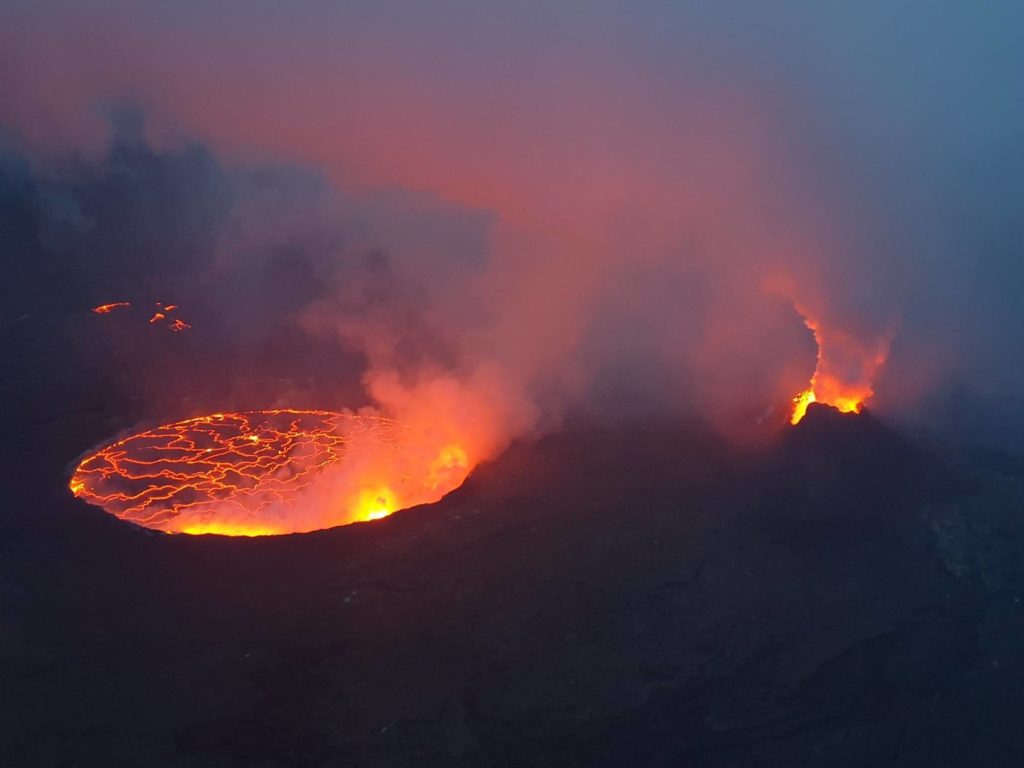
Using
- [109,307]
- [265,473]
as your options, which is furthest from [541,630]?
[109,307]

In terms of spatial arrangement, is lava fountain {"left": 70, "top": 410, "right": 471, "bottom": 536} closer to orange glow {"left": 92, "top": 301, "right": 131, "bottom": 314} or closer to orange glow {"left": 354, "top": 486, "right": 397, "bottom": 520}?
orange glow {"left": 354, "top": 486, "right": 397, "bottom": 520}

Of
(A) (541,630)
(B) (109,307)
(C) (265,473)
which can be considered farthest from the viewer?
(B) (109,307)

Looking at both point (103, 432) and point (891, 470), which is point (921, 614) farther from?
point (103, 432)

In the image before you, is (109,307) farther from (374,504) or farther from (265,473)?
→ (374,504)

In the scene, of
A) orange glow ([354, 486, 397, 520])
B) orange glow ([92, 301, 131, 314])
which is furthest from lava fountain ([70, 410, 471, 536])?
orange glow ([92, 301, 131, 314])

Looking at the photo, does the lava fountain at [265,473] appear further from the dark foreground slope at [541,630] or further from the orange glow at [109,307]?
the orange glow at [109,307]
